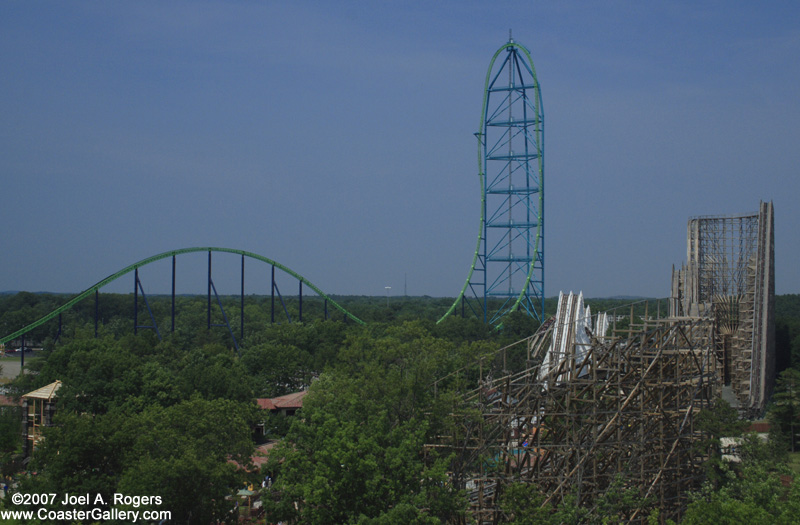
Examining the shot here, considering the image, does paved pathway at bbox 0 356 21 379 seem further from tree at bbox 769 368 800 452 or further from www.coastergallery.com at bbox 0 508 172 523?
tree at bbox 769 368 800 452

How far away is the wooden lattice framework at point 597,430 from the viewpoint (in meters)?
→ 15.7

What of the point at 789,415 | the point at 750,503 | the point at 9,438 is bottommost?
the point at 9,438

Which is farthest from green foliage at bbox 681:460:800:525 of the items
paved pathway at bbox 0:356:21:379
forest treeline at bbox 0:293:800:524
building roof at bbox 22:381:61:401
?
paved pathway at bbox 0:356:21:379

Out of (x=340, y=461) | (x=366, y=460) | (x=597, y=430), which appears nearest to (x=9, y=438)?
(x=340, y=461)

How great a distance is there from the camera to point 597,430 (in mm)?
16266

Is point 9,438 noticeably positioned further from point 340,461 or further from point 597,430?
point 597,430

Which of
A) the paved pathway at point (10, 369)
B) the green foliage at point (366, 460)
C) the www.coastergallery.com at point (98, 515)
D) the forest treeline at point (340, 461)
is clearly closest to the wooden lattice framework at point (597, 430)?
the forest treeline at point (340, 461)

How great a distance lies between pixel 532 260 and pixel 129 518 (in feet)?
107

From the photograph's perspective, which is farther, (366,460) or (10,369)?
(10,369)

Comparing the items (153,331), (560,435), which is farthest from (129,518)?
(153,331)

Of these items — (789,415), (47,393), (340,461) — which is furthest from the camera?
(789,415)

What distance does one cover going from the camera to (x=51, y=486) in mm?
14453

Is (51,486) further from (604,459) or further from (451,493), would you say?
(604,459)

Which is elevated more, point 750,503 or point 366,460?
point 366,460
